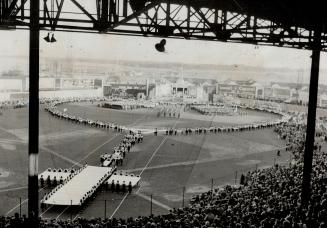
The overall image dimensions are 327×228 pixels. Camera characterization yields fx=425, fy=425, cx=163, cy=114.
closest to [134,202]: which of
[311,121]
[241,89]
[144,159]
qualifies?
[311,121]

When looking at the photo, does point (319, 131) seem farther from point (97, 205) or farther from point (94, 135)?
point (97, 205)

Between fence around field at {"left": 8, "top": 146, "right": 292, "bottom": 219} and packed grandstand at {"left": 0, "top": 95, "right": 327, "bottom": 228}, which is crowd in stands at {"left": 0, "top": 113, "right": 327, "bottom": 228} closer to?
packed grandstand at {"left": 0, "top": 95, "right": 327, "bottom": 228}

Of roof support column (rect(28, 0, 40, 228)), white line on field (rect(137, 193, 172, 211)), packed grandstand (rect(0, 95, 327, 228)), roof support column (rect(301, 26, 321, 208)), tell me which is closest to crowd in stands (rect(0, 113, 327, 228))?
packed grandstand (rect(0, 95, 327, 228))

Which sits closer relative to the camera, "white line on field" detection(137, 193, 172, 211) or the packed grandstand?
the packed grandstand

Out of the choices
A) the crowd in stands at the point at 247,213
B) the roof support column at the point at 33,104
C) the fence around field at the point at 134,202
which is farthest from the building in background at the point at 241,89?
the roof support column at the point at 33,104

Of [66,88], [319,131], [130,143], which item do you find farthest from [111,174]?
[66,88]

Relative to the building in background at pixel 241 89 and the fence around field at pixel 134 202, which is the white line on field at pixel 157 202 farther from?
the building in background at pixel 241 89

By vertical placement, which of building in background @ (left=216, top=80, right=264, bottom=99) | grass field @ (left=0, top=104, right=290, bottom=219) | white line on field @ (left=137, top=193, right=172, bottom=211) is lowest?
white line on field @ (left=137, top=193, right=172, bottom=211)
